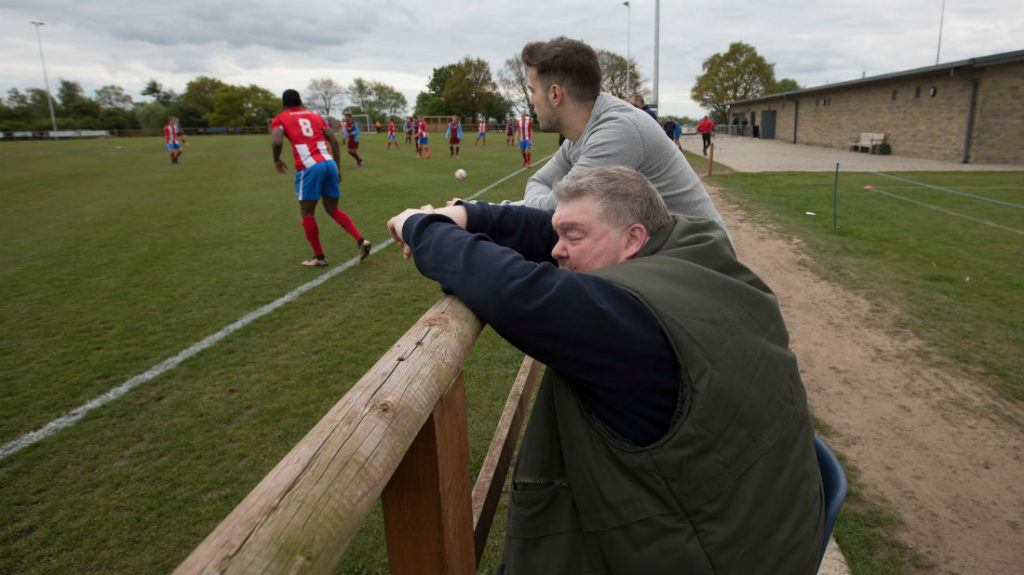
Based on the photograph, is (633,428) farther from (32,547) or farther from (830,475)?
(32,547)

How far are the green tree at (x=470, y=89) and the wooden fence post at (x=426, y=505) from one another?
257 feet

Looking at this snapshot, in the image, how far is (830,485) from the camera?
1742 mm

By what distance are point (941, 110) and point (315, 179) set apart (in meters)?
25.7

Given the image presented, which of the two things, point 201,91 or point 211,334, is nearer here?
point 211,334

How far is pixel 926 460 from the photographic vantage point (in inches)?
132

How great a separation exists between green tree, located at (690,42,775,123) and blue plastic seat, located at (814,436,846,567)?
78443 mm

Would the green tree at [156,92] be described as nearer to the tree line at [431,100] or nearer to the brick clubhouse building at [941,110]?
the tree line at [431,100]

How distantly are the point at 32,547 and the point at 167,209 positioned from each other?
10939mm

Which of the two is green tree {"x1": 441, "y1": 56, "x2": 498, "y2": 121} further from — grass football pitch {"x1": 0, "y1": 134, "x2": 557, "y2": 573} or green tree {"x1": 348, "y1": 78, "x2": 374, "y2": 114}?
grass football pitch {"x1": 0, "y1": 134, "x2": 557, "y2": 573}

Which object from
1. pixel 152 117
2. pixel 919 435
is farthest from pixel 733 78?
pixel 919 435

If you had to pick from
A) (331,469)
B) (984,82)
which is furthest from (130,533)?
(984,82)

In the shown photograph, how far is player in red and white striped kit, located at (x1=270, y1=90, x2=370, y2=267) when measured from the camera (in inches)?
275

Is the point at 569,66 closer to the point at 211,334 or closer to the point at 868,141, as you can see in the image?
the point at 211,334

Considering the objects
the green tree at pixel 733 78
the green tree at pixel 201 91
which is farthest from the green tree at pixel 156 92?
the green tree at pixel 733 78
